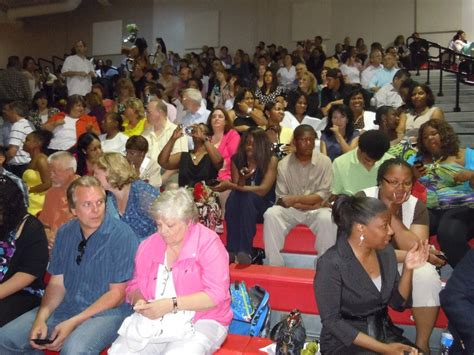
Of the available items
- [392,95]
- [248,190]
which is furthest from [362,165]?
[392,95]

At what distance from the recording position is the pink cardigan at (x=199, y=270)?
8.73 ft

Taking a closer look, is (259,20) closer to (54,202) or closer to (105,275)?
(54,202)

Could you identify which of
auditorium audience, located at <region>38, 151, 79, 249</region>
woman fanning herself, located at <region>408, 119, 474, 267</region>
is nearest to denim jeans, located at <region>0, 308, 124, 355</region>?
auditorium audience, located at <region>38, 151, 79, 249</region>

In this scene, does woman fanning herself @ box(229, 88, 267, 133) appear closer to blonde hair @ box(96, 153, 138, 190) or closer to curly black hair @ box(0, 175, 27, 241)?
blonde hair @ box(96, 153, 138, 190)

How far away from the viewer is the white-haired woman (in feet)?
8.50

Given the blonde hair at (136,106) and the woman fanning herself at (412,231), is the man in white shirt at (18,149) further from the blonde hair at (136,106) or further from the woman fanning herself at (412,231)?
the woman fanning herself at (412,231)

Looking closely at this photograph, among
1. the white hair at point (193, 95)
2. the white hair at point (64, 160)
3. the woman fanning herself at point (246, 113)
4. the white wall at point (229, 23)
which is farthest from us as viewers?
the white wall at point (229, 23)

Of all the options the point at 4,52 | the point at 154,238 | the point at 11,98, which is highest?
the point at 4,52

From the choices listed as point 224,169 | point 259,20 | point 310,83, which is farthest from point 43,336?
point 259,20

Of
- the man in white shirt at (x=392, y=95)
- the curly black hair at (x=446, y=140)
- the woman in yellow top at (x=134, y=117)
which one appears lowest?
the curly black hair at (x=446, y=140)

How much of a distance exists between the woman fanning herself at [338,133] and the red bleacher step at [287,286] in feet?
6.29

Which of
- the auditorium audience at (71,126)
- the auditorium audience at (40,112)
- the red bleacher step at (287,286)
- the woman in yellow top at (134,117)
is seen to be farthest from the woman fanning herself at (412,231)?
the auditorium audience at (40,112)

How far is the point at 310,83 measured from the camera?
7.44 m

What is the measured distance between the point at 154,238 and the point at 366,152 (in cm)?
197
